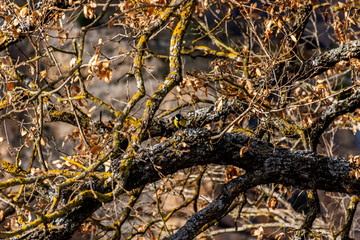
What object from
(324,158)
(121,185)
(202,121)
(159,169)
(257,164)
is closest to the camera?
(121,185)

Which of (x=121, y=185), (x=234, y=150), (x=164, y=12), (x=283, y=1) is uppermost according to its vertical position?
(x=283, y=1)

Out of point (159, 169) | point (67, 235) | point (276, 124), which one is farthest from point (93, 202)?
point (276, 124)

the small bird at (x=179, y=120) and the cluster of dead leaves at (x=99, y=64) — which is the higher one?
the cluster of dead leaves at (x=99, y=64)

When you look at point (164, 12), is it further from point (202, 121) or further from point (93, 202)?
point (93, 202)

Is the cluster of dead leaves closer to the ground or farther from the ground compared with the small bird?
farther from the ground

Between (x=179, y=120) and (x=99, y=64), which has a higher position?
(x=99, y=64)

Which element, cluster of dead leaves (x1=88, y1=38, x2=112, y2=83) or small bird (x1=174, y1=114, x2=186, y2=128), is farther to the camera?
small bird (x1=174, y1=114, x2=186, y2=128)

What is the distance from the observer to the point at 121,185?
3.04 meters

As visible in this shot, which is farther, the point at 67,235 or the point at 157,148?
the point at 157,148

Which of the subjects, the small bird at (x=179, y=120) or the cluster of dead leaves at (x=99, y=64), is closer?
the cluster of dead leaves at (x=99, y=64)

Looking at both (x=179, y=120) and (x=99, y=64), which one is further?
(x=179, y=120)

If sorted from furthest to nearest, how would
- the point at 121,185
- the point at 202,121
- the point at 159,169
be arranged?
the point at 202,121 < the point at 159,169 < the point at 121,185

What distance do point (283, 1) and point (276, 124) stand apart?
4.52ft

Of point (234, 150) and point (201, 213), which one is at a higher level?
point (234, 150)
